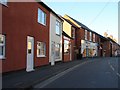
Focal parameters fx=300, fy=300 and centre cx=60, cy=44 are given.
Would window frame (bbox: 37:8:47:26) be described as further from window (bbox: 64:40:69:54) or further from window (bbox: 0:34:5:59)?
window (bbox: 64:40:69:54)

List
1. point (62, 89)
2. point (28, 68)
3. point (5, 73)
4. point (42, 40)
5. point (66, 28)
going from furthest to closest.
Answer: point (66, 28) < point (42, 40) < point (28, 68) < point (5, 73) < point (62, 89)

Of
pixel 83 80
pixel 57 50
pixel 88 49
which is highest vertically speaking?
pixel 88 49

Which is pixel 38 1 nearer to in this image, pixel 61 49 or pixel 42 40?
pixel 42 40

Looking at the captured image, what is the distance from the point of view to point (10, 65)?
17.2m

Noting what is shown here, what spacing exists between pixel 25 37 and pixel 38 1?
4.37m

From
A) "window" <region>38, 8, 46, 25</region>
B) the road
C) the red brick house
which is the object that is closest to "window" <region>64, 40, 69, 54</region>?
the red brick house

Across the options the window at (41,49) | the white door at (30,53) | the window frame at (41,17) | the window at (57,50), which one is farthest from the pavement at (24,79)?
the window at (57,50)

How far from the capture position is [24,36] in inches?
784

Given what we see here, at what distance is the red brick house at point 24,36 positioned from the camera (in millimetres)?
16484

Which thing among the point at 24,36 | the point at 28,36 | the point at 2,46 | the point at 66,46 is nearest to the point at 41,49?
the point at 28,36

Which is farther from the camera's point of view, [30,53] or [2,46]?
[30,53]

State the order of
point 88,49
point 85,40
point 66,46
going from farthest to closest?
point 88,49
point 85,40
point 66,46

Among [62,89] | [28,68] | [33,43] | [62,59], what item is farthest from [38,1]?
[62,59]

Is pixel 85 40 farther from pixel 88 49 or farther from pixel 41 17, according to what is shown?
pixel 41 17
